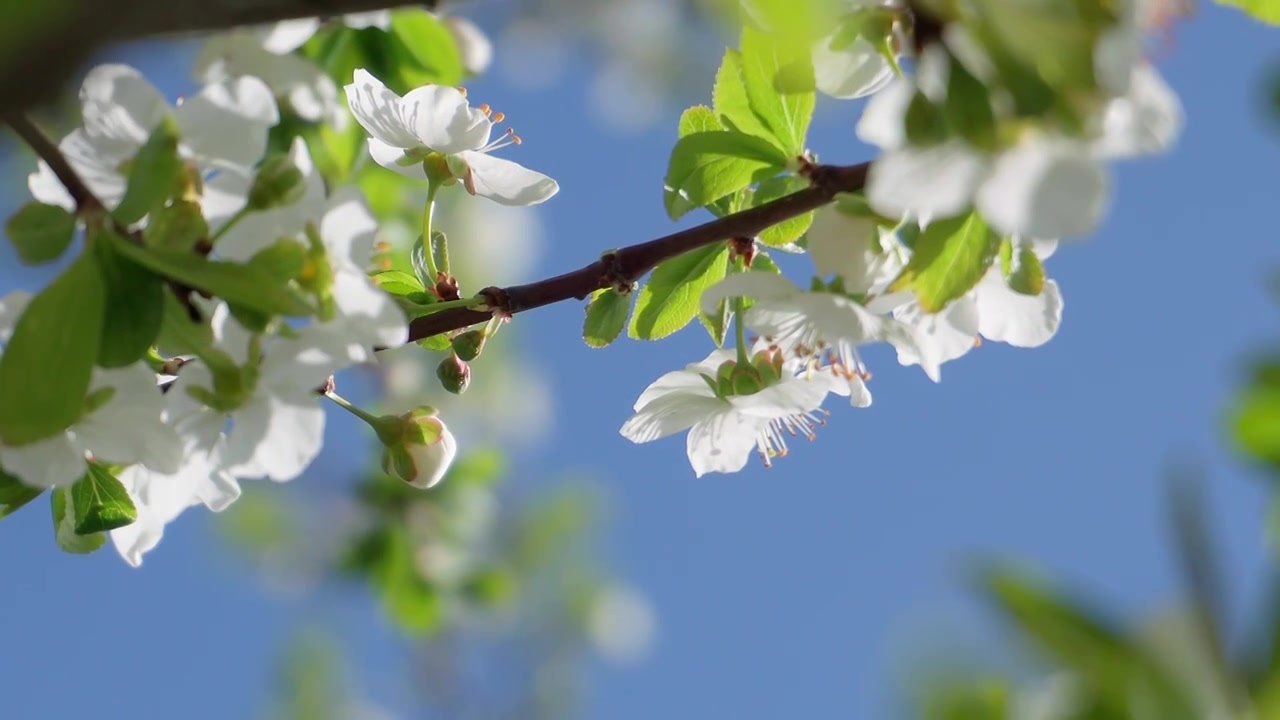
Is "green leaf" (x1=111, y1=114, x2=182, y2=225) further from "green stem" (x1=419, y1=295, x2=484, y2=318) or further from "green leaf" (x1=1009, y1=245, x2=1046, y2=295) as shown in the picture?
"green leaf" (x1=1009, y1=245, x2=1046, y2=295)

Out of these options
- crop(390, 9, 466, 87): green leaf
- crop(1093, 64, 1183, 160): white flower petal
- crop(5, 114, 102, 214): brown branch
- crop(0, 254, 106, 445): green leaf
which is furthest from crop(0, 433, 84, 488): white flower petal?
crop(390, 9, 466, 87): green leaf

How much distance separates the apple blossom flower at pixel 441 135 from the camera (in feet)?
3.18

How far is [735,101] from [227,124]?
1.20ft

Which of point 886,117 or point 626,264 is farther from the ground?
point 886,117

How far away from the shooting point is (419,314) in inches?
35.6

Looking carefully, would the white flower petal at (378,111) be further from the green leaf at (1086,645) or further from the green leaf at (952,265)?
the green leaf at (1086,645)

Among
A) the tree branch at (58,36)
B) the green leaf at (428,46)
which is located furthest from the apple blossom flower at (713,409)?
the green leaf at (428,46)

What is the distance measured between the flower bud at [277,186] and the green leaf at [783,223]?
350 millimetres

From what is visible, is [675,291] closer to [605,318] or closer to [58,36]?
[605,318]

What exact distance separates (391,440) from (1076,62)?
0.58 metres

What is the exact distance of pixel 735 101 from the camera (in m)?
0.94

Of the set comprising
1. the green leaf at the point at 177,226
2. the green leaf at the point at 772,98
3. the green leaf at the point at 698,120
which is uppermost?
the green leaf at the point at 772,98

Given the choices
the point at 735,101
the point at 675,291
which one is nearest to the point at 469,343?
the point at 675,291

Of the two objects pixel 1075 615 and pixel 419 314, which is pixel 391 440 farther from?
pixel 1075 615
